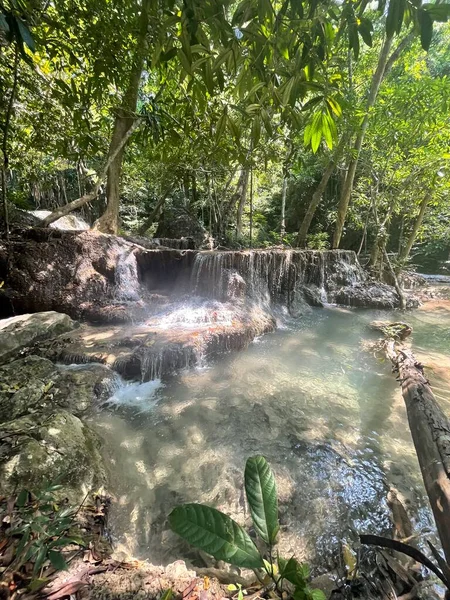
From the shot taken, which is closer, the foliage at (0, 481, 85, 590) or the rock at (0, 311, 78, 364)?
the foliage at (0, 481, 85, 590)

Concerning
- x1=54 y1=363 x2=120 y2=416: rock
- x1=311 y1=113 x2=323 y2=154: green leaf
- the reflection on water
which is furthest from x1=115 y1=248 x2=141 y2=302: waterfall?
x1=311 y1=113 x2=323 y2=154: green leaf

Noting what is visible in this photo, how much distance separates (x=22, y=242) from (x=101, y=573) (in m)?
7.34

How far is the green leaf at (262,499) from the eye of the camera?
1039 millimetres

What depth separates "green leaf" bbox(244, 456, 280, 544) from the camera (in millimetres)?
1039

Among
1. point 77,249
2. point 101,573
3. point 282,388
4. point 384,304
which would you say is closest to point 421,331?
point 384,304

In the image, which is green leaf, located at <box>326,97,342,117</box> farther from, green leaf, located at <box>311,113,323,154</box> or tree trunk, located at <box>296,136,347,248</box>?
tree trunk, located at <box>296,136,347,248</box>

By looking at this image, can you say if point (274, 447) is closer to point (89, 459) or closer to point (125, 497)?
point (125, 497)

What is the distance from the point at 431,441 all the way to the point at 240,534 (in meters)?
1.74

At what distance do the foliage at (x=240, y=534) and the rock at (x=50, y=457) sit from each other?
982 millimetres

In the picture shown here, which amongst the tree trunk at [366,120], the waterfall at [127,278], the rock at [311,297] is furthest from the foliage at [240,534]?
the rock at [311,297]

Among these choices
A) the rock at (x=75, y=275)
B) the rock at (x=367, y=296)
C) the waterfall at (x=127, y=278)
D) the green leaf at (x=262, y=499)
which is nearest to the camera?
the green leaf at (x=262, y=499)

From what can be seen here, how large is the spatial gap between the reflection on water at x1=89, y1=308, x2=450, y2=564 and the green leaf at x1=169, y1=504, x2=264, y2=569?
4.20ft

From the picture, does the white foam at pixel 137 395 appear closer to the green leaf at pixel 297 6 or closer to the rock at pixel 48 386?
the rock at pixel 48 386

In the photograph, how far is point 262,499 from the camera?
3.63 feet
